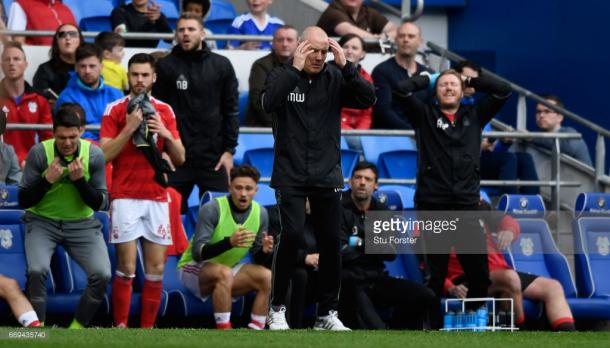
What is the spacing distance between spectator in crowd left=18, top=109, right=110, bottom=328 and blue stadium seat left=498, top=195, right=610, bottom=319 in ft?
12.9

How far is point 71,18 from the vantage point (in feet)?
51.5

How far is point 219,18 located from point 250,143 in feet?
11.3

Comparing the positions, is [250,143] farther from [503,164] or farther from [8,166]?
[8,166]

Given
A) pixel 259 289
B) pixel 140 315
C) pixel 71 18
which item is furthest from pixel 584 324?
pixel 71 18

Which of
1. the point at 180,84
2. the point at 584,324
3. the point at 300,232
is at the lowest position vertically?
the point at 584,324

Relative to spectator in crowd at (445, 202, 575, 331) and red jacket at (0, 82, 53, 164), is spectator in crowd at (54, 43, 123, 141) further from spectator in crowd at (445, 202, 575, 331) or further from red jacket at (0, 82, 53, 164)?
spectator in crowd at (445, 202, 575, 331)

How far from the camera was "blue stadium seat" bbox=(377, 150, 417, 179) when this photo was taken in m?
14.7

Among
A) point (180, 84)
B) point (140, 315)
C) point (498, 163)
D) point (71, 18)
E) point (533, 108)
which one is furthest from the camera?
point (533, 108)

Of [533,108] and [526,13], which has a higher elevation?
[526,13]

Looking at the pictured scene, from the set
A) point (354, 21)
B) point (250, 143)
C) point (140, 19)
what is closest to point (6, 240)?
point (250, 143)

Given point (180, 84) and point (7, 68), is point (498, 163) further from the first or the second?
point (7, 68)

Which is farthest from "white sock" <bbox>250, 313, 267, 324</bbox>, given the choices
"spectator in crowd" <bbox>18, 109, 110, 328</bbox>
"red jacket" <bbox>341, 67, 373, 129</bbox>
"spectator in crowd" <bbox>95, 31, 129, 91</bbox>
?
"red jacket" <bbox>341, 67, 373, 129</bbox>

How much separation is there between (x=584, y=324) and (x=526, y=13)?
19.3ft

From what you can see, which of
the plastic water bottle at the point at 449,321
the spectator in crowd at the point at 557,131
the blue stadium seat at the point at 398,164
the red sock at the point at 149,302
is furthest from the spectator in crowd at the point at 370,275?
the spectator in crowd at the point at 557,131
